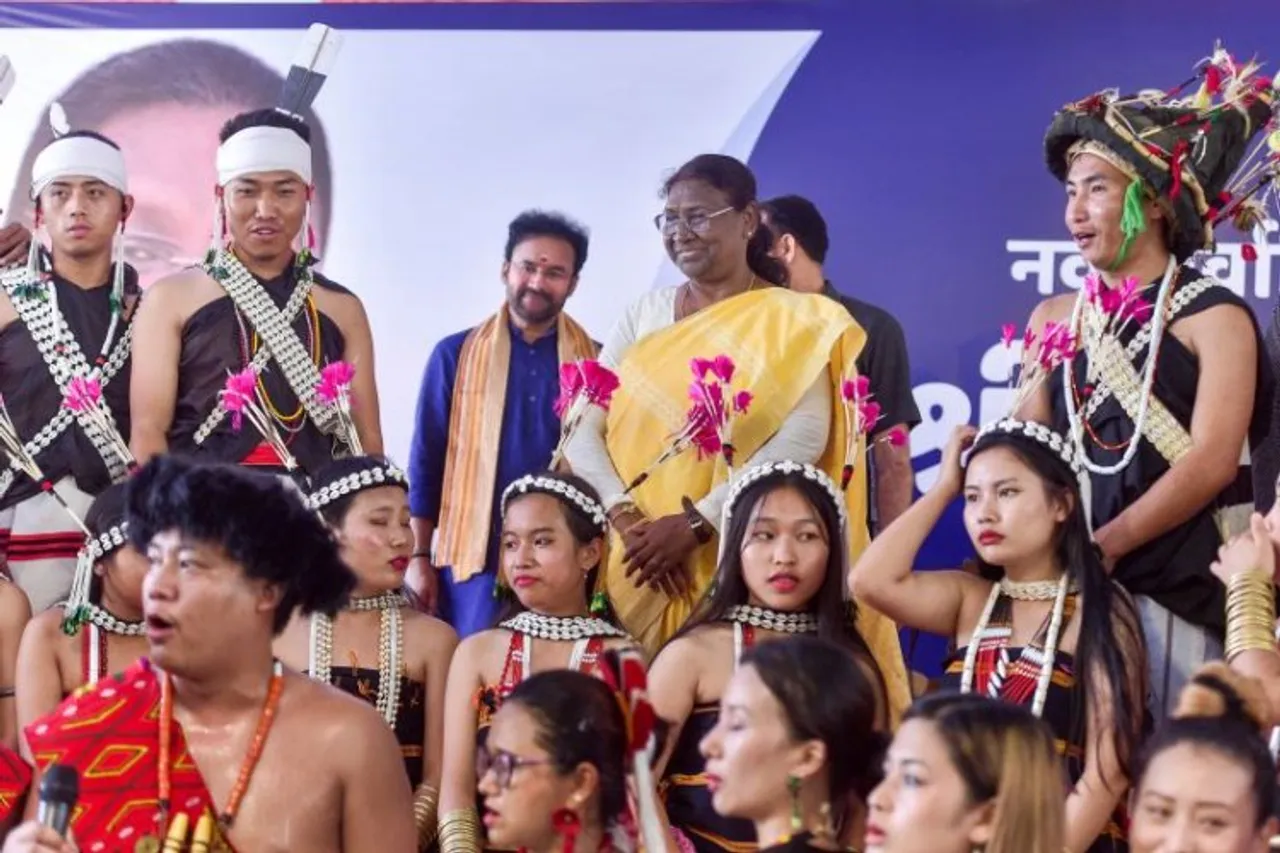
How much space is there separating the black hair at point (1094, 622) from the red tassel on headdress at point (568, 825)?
1.35 meters

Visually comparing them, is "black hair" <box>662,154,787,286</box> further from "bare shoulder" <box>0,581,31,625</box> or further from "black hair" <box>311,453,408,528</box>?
"bare shoulder" <box>0,581,31,625</box>

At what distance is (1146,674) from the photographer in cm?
529

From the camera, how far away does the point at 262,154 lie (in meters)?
6.30

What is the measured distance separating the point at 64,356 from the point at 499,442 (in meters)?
1.14

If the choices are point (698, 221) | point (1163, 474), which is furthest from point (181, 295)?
point (1163, 474)

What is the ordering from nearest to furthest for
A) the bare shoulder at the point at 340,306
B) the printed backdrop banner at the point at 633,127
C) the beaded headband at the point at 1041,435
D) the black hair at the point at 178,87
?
the beaded headband at the point at 1041,435, the bare shoulder at the point at 340,306, the printed backdrop banner at the point at 633,127, the black hair at the point at 178,87

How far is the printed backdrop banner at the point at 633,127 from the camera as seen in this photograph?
6.84 metres

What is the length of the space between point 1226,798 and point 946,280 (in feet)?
9.57

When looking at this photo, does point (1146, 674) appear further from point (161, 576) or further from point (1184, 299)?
point (161, 576)

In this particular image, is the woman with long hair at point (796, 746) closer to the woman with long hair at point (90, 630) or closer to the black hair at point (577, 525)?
the black hair at point (577, 525)

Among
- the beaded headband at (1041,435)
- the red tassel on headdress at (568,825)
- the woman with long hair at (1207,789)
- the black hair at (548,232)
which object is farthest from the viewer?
the black hair at (548,232)

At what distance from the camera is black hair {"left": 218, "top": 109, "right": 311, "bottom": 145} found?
6391 mm

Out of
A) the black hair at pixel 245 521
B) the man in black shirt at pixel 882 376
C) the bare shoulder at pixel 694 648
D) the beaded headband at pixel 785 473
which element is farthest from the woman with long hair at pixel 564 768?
the man in black shirt at pixel 882 376

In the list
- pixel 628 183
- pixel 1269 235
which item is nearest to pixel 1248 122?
pixel 1269 235
